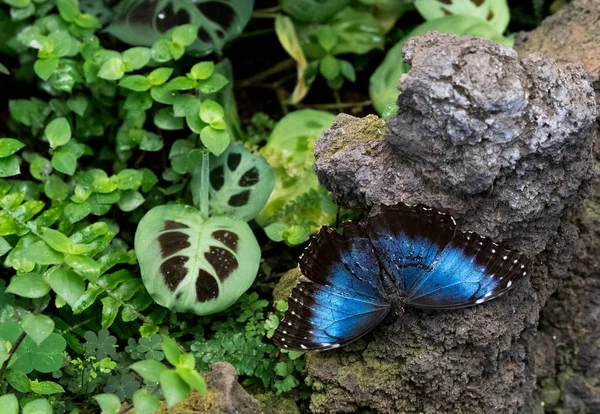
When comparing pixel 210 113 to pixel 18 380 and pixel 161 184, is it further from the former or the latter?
pixel 18 380

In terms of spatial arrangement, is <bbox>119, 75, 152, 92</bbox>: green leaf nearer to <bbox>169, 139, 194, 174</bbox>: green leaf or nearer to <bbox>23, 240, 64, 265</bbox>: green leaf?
<bbox>169, 139, 194, 174</bbox>: green leaf

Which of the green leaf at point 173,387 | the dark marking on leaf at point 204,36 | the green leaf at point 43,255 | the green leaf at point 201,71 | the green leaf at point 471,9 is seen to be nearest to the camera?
the green leaf at point 173,387

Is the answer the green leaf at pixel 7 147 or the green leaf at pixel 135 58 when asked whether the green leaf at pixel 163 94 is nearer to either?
the green leaf at pixel 135 58

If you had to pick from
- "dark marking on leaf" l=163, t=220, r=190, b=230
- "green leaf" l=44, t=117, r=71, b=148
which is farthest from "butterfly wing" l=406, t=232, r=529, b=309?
"green leaf" l=44, t=117, r=71, b=148

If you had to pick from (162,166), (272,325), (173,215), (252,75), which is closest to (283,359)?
(272,325)

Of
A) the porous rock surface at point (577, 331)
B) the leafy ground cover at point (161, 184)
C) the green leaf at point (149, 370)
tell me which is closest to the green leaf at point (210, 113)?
the leafy ground cover at point (161, 184)
